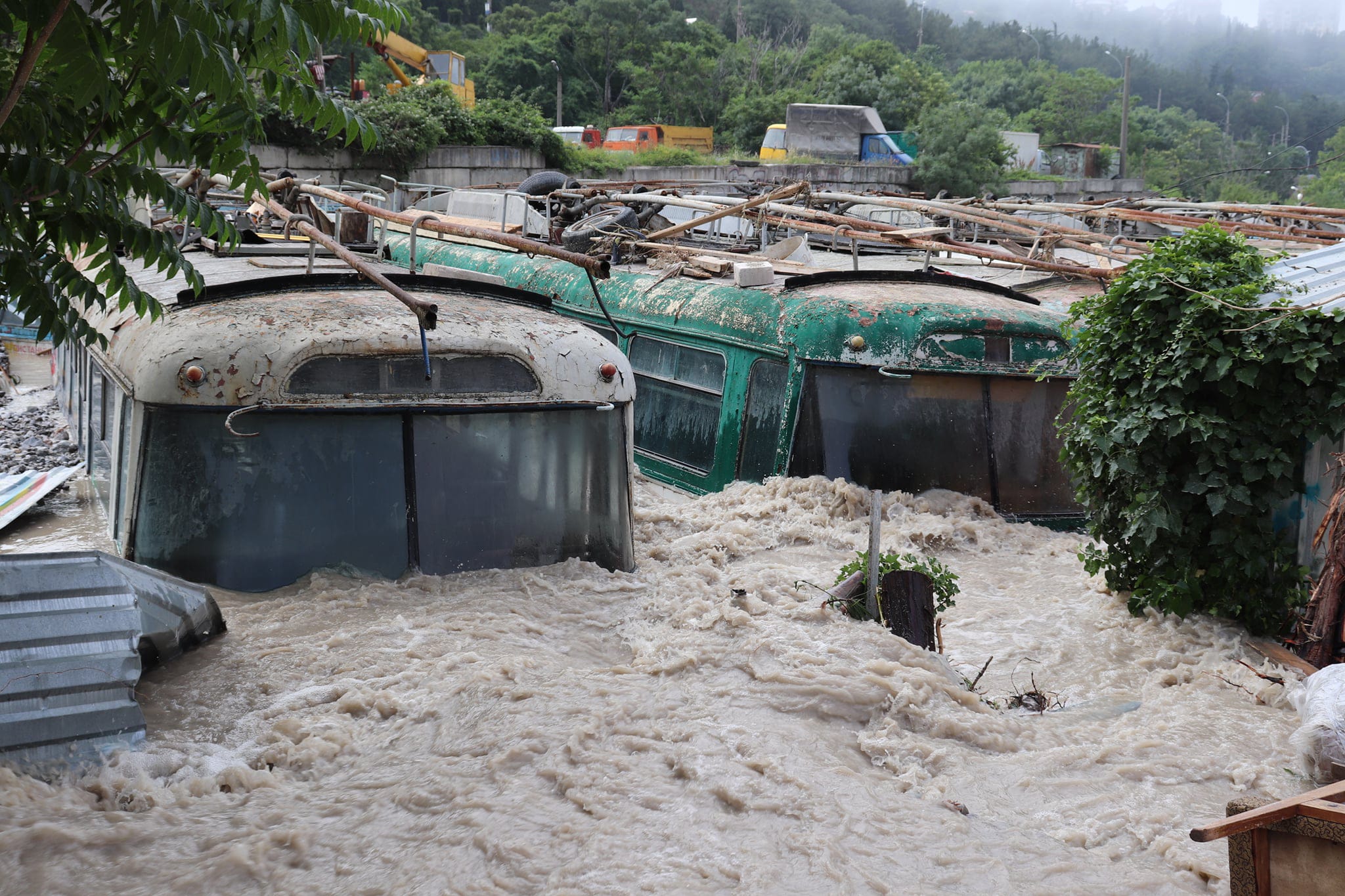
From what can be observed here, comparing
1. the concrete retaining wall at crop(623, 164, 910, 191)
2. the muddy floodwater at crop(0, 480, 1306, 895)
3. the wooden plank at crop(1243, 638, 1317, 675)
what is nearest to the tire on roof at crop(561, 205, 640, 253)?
the muddy floodwater at crop(0, 480, 1306, 895)

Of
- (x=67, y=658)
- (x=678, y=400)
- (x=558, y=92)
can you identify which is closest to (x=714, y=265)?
(x=678, y=400)

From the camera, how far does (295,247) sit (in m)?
9.00

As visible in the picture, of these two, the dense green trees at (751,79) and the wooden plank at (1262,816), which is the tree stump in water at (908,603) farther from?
the dense green trees at (751,79)

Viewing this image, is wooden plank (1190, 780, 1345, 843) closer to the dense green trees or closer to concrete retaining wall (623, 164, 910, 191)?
concrete retaining wall (623, 164, 910, 191)

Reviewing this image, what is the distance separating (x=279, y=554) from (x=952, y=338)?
17.2 ft

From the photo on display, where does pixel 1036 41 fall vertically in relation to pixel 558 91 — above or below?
above

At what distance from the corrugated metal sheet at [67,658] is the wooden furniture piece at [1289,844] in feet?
11.6

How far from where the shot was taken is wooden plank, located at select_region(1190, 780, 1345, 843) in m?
3.08

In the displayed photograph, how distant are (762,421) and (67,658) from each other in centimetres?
592

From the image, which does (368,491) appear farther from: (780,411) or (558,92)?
(558,92)

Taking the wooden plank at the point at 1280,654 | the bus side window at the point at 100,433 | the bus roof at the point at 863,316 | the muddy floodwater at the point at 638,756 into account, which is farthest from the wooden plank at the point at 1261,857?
the bus side window at the point at 100,433

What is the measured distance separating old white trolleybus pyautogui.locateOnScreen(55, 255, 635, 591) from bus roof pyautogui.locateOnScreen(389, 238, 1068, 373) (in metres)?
2.85

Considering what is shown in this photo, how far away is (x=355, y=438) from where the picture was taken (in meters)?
5.67

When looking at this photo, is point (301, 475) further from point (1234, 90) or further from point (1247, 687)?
point (1234, 90)
